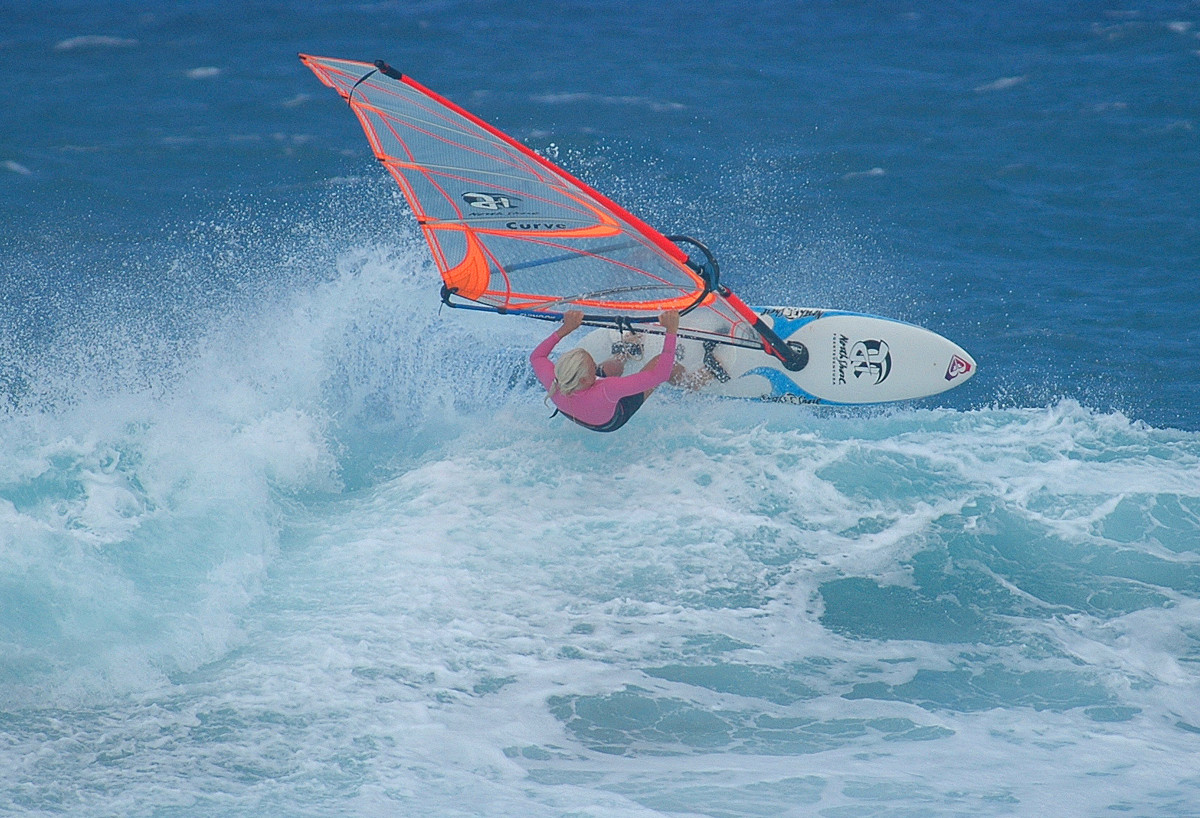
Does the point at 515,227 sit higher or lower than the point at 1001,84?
lower

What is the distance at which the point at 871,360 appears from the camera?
816 centimetres

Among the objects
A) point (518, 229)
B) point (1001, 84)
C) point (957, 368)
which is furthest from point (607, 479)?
point (1001, 84)

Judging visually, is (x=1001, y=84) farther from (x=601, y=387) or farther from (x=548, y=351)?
(x=601, y=387)

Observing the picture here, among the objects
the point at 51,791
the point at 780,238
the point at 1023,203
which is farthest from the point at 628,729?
the point at 1023,203

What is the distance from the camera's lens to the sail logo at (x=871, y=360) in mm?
8164

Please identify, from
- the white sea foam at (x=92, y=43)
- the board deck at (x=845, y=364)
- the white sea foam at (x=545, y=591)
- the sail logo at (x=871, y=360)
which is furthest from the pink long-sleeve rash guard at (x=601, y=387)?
the white sea foam at (x=92, y=43)

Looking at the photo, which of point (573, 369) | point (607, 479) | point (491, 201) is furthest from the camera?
point (607, 479)

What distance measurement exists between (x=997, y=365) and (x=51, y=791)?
7.54 meters

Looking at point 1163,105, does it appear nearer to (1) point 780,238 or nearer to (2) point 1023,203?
(2) point 1023,203

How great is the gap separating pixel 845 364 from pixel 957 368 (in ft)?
2.75

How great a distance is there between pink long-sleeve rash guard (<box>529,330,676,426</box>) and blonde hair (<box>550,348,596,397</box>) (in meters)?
0.14

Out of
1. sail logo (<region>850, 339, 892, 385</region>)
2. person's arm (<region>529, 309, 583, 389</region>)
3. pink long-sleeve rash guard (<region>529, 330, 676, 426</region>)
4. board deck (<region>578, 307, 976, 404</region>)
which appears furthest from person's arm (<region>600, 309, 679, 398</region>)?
sail logo (<region>850, 339, 892, 385</region>)

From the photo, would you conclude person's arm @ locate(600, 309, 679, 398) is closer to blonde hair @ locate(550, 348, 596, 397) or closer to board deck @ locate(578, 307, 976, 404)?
blonde hair @ locate(550, 348, 596, 397)

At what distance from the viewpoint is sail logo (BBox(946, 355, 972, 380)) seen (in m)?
8.17
